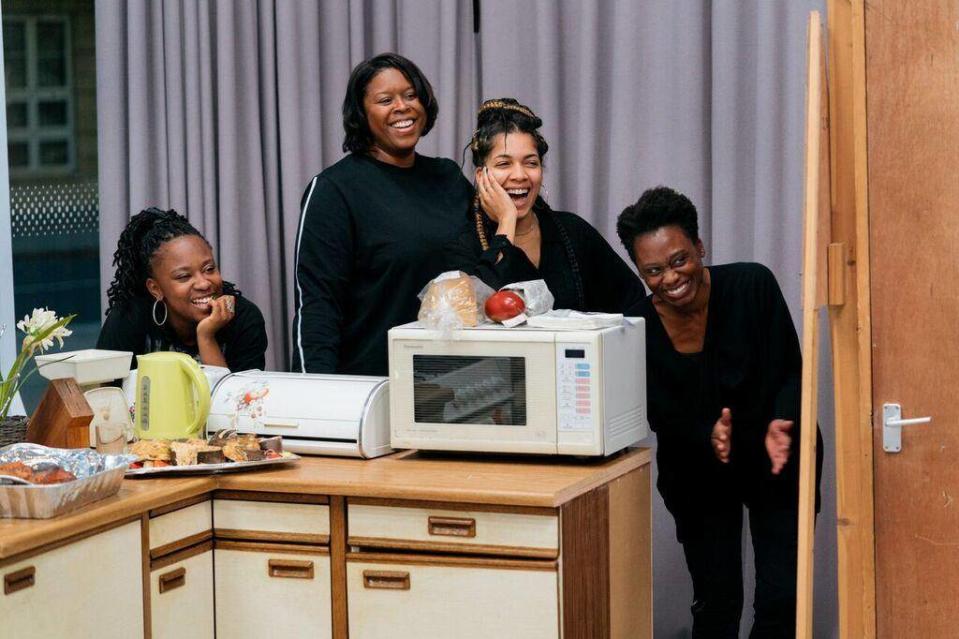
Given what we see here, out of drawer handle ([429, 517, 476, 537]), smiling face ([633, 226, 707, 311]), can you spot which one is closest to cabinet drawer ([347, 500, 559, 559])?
drawer handle ([429, 517, 476, 537])

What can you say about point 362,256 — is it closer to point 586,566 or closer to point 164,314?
point 164,314

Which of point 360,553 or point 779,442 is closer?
point 360,553

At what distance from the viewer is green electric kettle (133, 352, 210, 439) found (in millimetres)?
2885

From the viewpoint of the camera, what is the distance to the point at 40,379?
4.23 metres

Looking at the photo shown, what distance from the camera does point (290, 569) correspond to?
2.68 meters

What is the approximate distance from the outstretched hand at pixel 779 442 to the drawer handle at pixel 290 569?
99cm

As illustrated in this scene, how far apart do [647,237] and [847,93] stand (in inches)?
21.0

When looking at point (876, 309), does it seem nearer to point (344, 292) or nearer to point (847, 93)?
point (847, 93)

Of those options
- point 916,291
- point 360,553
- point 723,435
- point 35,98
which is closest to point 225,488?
point 360,553

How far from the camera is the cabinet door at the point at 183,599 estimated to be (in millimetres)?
2598

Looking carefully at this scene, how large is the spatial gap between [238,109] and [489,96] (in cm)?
78

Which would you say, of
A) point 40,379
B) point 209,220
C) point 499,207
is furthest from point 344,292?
point 40,379

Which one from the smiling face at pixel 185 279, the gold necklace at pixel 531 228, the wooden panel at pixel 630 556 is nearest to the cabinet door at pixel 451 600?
the wooden panel at pixel 630 556

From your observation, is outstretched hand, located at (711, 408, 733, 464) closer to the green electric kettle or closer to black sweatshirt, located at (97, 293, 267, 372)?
the green electric kettle
